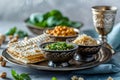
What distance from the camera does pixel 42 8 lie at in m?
2.18

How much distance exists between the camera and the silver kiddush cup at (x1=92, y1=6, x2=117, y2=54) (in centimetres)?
135

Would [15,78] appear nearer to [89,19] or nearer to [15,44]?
[15,44]

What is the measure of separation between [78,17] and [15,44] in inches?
34.0

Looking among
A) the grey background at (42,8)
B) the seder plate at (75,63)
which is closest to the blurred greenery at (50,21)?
the grey background at (42,8)

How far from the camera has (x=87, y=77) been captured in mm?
1191

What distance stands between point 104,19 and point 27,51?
12.0 inches

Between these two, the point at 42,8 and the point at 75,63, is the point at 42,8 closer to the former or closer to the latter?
the point at 42,8

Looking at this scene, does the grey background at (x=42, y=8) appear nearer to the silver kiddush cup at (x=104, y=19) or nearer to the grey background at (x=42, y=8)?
the grey background at (x=42, y=8)

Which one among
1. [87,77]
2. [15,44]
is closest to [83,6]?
[15,44]

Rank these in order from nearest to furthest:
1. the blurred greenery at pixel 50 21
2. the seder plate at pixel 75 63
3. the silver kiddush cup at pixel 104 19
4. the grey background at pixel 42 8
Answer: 1. the seder plate at pixel 75 63
2. the silver kiddush cup at pixel 104 19
3. the blurred greenery at pixel 50 21
4. the grey background at pixel 42 8

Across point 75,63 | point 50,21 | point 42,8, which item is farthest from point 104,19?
point 42,8

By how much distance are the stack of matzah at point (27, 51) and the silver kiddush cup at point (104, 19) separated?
0.72ft

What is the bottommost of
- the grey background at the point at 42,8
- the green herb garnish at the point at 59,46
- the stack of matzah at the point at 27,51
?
the grey background at the point at 42,8

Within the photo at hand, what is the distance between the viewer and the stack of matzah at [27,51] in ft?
4.04
